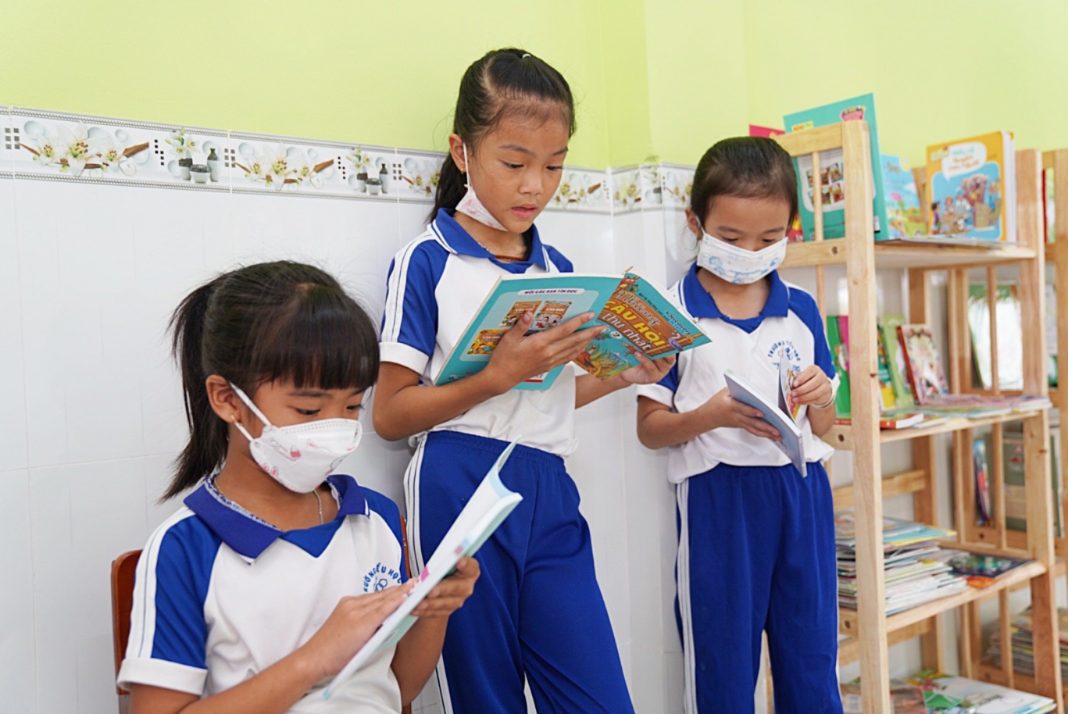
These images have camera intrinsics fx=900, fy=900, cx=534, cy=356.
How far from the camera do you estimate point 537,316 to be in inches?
55.6

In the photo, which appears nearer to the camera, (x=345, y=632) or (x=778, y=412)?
(x=345, y=632)

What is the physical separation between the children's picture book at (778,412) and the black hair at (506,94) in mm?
556

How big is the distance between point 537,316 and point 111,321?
26.6 inches

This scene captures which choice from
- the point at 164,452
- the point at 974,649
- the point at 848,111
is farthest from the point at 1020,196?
the point at 164,452

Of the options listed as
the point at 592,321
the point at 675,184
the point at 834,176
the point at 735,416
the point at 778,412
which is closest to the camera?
the point at 592,321

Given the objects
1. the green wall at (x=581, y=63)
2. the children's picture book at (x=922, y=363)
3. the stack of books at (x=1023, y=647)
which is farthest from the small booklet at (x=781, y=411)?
the stack of books at (x=1023, y=647)

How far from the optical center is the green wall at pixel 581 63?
146 centimetres

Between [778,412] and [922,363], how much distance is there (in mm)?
1370

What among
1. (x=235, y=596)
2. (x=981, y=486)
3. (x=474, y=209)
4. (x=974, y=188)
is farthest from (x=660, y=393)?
(x=981, y=486)

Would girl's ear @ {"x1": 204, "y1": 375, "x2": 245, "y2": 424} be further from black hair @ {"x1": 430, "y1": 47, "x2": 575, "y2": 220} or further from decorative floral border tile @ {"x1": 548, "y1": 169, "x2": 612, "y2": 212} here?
decorative floral border tile @ {"x1": 548, "y1": 169, "x2": 612, "y2": 212}

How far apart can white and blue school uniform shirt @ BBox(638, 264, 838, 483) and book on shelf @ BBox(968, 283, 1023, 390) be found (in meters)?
1.39

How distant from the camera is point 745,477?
6.04 ft

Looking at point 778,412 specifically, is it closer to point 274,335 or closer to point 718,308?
point 718,308

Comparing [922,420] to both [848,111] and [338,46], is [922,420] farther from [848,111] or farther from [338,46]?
[338,46]
